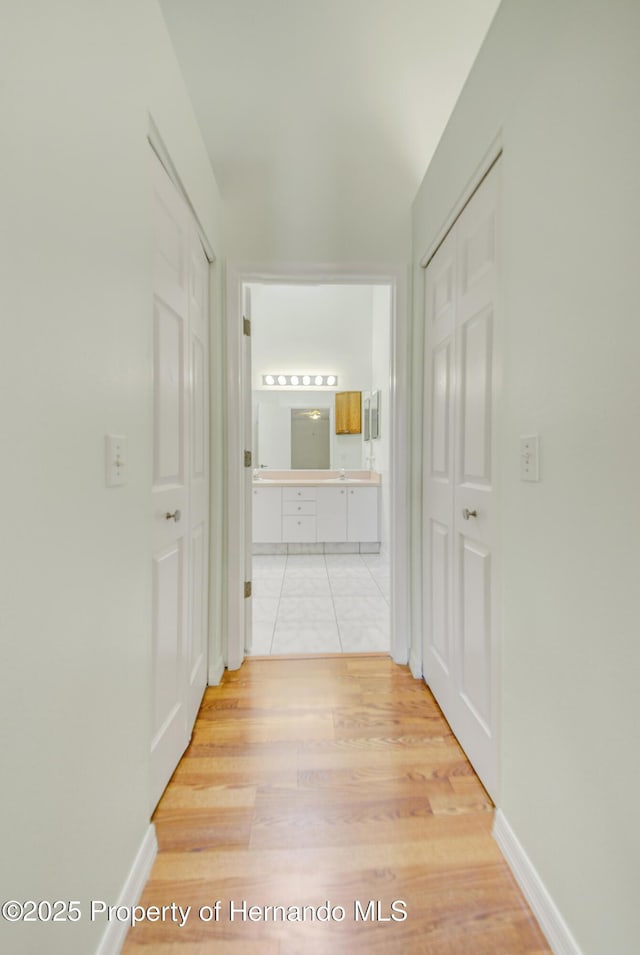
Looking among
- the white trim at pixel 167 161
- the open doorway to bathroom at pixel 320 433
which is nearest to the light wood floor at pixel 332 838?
the open doorway to bathroom at pixel 320 433

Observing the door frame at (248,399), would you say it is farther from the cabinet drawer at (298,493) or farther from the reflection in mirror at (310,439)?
the reflection in mirror at (310,439)

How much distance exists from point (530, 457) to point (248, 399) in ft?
4.59

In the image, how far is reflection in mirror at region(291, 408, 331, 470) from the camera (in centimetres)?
437

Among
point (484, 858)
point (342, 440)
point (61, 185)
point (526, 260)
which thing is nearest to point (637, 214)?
point (526, 260)

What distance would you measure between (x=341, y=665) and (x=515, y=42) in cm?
232

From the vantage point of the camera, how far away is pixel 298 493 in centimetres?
401

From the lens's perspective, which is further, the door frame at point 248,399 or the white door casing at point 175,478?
the door frame at point 248,399

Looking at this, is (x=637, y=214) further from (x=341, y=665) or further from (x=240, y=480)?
(x=341, y=665)

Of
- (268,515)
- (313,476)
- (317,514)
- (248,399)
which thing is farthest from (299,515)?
(248,399)

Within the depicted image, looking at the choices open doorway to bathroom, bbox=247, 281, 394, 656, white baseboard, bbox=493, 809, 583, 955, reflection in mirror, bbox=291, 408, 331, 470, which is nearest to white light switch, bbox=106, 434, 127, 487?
white baseboard, bbox=493, 809, 583, 955

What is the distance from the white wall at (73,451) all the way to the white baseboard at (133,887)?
0.10 ft

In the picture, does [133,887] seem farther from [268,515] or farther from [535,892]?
[268,515]

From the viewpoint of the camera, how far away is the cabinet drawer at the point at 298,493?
13.1 feet

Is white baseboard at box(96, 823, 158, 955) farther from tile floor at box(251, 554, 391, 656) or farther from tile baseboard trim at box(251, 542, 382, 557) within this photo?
tile baseboard trim at box(251, 542, 382, 557)
